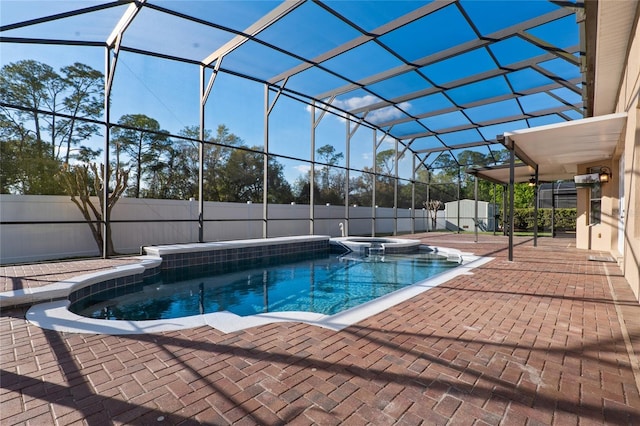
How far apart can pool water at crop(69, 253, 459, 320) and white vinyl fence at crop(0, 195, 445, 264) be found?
7.96 feet

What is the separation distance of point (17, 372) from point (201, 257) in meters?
5.30

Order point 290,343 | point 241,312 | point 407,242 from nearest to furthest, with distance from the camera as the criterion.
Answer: point 290,343
point 241,312
point 407,242

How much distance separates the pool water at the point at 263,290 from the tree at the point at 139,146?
954 cm

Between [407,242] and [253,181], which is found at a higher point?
[253,181]

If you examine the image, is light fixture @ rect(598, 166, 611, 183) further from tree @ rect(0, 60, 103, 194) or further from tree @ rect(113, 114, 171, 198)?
tree @ rect(0, 60, 103, 194)

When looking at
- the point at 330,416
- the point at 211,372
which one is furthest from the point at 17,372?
the point at 330,416

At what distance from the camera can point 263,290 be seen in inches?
224

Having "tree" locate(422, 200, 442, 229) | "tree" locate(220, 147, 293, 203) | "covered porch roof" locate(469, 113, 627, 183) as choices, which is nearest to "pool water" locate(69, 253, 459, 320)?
"covered porch roof" locate(469, 113, 627, 183)

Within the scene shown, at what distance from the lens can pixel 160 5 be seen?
17.9 ft

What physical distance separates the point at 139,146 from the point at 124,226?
684 cm

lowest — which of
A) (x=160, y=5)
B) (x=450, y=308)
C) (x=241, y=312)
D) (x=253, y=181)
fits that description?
(x=241, y=312)

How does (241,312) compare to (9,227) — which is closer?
A: (241,312)

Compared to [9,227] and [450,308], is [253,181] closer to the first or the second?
[9,227]

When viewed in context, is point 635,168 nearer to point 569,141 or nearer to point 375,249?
point 569,141
